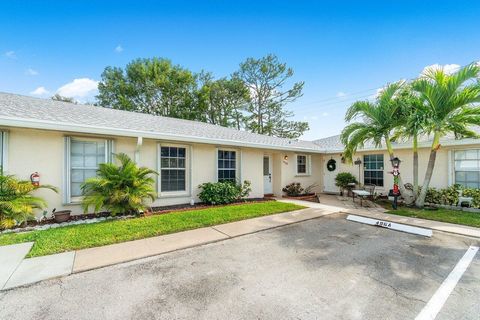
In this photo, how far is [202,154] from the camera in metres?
8.72

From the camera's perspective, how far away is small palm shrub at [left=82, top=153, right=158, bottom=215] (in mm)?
5949

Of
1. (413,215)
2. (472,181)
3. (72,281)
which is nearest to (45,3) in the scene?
(72,281)

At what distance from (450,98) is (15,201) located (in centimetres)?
1284

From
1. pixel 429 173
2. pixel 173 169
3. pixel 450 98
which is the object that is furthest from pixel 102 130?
pixel 429 173

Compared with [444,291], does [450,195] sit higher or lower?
higher

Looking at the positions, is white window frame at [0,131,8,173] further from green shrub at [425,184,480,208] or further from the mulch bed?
green shrub at [425,184,480,208]

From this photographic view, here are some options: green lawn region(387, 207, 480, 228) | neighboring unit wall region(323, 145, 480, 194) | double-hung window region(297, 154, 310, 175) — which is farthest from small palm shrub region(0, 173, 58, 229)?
neighboring unit wall region(323, 145, 480, 194)

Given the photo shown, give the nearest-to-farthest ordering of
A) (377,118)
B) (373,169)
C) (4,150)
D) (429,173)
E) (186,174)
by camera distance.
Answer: (4,150), (429,173), (186,174), (377,118), (373,169)

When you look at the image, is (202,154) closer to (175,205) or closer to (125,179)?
(175,205)

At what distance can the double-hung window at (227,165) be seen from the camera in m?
9.31

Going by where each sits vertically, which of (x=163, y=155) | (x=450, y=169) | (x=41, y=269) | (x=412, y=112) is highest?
(x=412, y=112)

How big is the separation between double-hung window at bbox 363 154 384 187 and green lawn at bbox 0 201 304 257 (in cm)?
726

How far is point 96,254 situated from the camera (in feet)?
13.0

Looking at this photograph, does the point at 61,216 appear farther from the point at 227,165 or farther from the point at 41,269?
the point at 227,165
